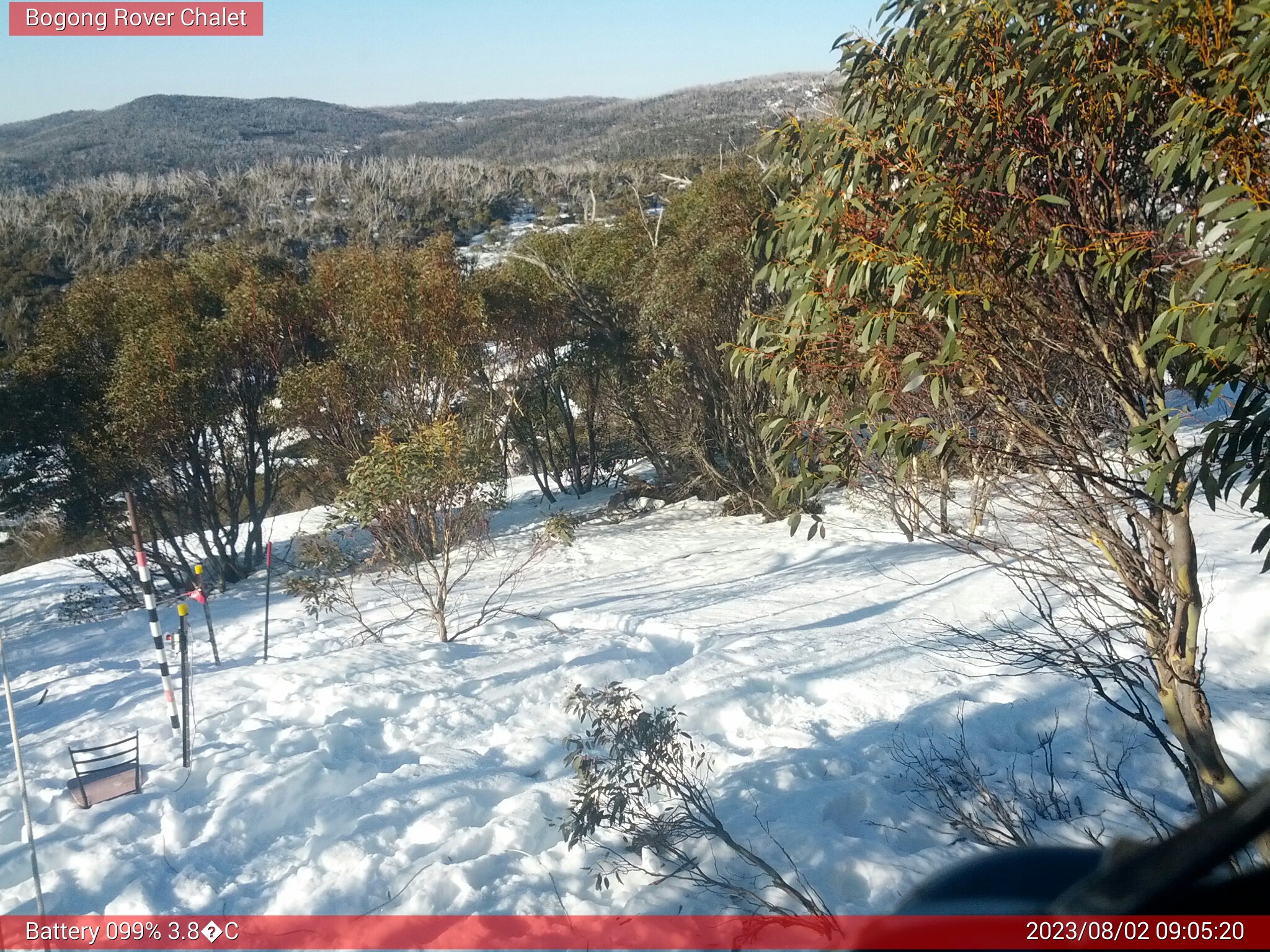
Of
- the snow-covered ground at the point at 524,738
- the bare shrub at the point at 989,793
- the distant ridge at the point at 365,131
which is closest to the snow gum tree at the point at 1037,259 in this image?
the bare shrub at the point at 989,793

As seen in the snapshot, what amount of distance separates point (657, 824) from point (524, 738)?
194 centimetres

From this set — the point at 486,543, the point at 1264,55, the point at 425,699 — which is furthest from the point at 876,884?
the point at 486,543

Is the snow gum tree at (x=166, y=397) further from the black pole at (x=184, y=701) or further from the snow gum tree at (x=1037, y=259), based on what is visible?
the snow gum tree at (x=1037, y=259)

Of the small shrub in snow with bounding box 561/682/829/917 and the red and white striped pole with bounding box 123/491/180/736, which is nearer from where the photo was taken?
the small shrub in snow with bounding box 561/682/829/917

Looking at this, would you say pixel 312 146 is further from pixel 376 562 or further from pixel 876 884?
pixel 876 884

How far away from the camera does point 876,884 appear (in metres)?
3.47

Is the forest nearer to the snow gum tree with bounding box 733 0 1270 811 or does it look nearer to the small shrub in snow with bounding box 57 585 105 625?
the snow gum tree with bounding box 733 0 1270 811

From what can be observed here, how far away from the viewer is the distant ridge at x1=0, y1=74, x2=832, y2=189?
4319 cm

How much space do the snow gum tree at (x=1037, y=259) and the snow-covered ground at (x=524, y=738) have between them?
1697mm

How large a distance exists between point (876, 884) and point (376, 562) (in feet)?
23.2

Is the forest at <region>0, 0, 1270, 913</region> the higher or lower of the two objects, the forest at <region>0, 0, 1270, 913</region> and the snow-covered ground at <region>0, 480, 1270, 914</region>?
the higher

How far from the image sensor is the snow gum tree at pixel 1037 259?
7.83ft

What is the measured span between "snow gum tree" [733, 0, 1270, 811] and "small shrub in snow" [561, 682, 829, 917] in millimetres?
1540

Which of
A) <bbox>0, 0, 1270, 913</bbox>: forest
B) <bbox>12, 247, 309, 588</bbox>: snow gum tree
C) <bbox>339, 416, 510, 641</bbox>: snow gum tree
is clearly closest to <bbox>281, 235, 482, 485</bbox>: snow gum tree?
<bbox>0, 0, 1270, 913</bbox>: forest
